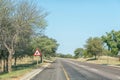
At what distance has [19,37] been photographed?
40.5 meters

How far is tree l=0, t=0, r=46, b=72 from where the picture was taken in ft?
124

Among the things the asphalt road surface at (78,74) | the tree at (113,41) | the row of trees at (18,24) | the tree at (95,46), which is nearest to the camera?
the asphalt road surface at (78,74)

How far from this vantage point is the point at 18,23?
38.5 m

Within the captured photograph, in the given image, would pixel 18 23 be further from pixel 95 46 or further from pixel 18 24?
pixel 95 46

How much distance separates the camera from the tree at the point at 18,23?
37.9m

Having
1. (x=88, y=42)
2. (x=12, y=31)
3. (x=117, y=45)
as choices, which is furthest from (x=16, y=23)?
(x=88, y=42)

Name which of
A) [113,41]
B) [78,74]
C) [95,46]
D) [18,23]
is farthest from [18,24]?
[95,46]

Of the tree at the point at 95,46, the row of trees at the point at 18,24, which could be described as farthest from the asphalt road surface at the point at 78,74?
the tree at the point at 95,46

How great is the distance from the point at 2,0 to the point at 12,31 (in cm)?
533

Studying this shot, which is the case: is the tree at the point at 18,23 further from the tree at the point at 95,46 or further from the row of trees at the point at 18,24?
the tree at the point at 95,46

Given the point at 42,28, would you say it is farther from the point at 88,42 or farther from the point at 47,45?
the point at 88,42

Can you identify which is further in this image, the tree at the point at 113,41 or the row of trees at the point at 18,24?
the tree at the point at 113,41

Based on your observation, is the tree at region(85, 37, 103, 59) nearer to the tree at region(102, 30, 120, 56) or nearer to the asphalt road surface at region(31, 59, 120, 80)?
the tree at region(102, 30, 120, 56)

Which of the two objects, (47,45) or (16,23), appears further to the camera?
(47,45)
